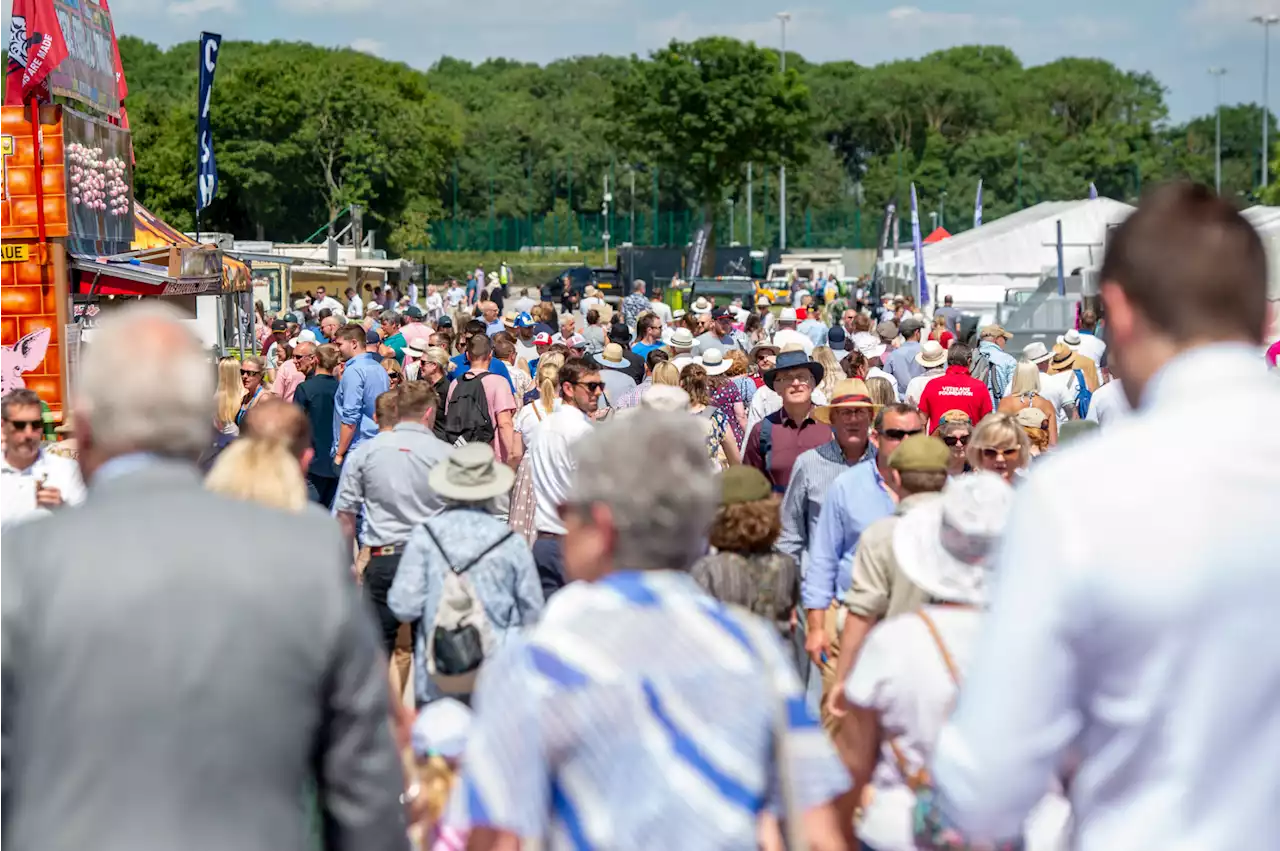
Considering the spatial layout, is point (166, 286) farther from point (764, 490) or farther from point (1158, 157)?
point (1158, 157)

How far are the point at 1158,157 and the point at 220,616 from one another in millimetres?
107023

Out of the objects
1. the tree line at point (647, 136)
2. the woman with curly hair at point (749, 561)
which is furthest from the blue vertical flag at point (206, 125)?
the tree line at point (647, 136)

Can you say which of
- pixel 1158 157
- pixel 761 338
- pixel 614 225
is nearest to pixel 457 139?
pixel 614 225

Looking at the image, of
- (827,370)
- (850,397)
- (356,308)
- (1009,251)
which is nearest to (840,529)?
(850,397)

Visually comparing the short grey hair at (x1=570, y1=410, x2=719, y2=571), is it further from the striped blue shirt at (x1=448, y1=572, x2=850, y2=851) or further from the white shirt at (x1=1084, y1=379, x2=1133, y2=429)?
the white shirt at (x1=1084, y1=379, x2=1133, y2=429)

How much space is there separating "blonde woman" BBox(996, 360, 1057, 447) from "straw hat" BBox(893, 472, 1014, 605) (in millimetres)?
5165

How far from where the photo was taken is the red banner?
42.2ft

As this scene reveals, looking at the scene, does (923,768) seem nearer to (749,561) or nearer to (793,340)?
(749,561)

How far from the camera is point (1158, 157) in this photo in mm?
103000

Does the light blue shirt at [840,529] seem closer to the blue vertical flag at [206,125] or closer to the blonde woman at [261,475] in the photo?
the blonde woman at [261,475]

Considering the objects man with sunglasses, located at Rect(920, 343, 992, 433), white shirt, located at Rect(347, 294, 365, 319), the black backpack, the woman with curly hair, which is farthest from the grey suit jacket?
white shirt, located at Rect(347, 294, 365, 319)

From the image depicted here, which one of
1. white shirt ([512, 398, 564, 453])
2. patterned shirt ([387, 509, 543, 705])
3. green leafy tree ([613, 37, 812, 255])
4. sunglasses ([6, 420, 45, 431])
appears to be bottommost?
patterned shirt ([387, 509, 543, 705])

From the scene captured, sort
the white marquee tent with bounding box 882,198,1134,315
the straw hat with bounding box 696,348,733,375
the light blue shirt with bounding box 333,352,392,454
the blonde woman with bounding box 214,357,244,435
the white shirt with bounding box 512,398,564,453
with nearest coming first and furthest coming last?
the blonde woman with bounding box 214,357,244,435, the white shirt with bounding box 512,398,564,453, the light blue shirt with bounding box 333,352,392,454, the straw hat with bounding box 696,348,733,375, the white marquee tent with bounding box 882,198,1134,315

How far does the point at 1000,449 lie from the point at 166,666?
4.36m
